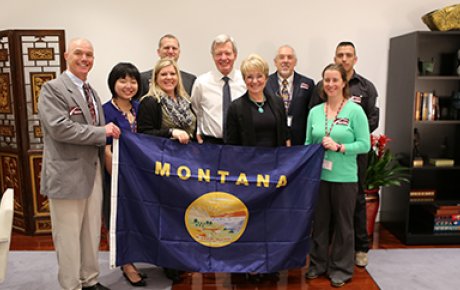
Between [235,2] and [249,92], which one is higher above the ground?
[235,2]

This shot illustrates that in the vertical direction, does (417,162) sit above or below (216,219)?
above

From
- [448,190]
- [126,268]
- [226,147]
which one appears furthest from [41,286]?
[448,190]

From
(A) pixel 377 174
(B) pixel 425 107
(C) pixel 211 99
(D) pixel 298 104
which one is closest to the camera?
(C) pixel 211 99

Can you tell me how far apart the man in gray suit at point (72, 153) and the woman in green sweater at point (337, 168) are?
52.8 inches

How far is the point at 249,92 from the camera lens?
9.06 ft

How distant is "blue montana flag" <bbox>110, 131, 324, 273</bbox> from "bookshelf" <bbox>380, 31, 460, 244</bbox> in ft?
4.84

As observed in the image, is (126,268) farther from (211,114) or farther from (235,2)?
(235,2)

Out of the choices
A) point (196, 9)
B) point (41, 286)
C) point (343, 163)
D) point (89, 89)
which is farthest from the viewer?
point (196, 9)

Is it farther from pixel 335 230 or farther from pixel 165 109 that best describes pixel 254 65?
pixel 335 230

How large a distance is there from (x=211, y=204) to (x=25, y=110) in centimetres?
215

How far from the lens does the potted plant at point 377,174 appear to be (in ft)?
12.0

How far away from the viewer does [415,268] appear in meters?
3.27

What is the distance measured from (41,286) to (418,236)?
309 centimetres

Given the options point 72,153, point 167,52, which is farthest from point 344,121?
point 72,153
